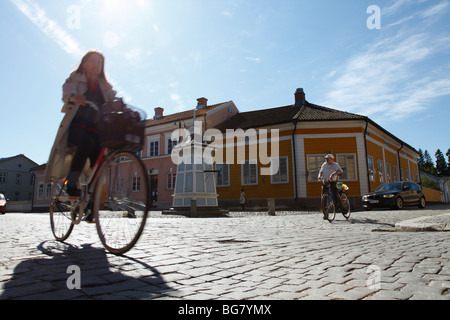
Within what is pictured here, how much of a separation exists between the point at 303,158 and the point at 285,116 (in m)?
4.26

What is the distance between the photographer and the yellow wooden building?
23.0 meters

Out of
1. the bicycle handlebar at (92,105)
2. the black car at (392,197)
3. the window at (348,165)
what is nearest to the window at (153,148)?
the window at (348,165)

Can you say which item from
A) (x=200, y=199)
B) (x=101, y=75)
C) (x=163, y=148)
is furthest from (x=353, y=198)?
(x=101, y=75)

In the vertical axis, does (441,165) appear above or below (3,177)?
above

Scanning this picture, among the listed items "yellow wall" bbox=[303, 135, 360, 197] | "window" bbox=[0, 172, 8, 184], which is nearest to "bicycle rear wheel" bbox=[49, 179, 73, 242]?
"yellow wall" bbox=[303, 135, 360, 197]

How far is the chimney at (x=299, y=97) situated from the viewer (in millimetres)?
28688

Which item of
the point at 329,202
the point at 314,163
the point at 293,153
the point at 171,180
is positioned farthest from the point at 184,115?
the point at 329,202

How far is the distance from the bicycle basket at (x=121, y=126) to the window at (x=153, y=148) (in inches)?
1158

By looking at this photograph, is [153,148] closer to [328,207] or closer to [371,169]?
[371,169]

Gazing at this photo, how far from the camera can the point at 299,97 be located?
28.9 meters

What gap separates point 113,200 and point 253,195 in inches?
857

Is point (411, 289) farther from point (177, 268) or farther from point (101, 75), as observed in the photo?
point (101, 75)

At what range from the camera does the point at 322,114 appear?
24594 mm
